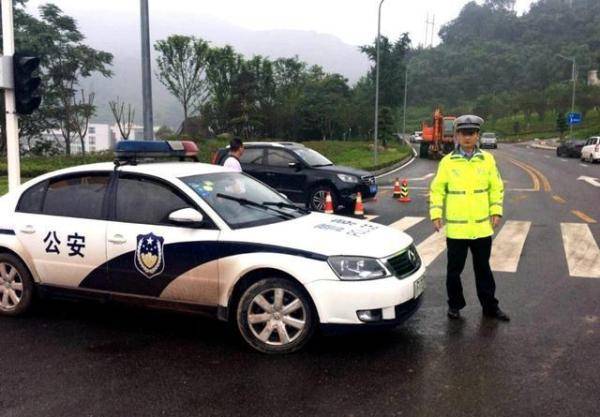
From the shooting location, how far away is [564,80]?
4181 inches

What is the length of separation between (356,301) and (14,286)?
3.35 m

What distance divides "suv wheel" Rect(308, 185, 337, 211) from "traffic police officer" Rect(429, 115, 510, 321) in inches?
296

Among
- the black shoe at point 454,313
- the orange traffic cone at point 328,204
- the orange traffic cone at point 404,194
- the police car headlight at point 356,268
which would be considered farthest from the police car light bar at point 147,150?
the orange traffic cone at point 404,194

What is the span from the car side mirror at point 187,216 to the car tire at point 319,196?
8.24 meters

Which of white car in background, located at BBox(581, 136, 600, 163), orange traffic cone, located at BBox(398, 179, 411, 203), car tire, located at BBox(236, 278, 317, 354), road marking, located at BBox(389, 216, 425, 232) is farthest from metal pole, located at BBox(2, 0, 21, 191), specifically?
white car in background, located at BBox(581, 136, 600, 163)

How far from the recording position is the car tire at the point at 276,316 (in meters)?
4.60

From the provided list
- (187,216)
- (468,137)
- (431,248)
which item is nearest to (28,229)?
(187,216)

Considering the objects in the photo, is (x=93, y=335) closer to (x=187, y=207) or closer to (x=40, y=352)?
(x=40, y=352)

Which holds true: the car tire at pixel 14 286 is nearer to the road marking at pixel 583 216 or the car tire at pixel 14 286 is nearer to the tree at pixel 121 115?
the road marking at pixel 583 216

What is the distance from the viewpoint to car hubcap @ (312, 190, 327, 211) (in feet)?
42.8

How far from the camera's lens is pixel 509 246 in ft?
30.2

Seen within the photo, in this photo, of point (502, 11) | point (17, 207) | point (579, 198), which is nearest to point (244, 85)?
point (579, 198)

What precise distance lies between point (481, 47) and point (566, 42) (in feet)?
56.2

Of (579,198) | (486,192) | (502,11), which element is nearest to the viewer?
(486,192)
